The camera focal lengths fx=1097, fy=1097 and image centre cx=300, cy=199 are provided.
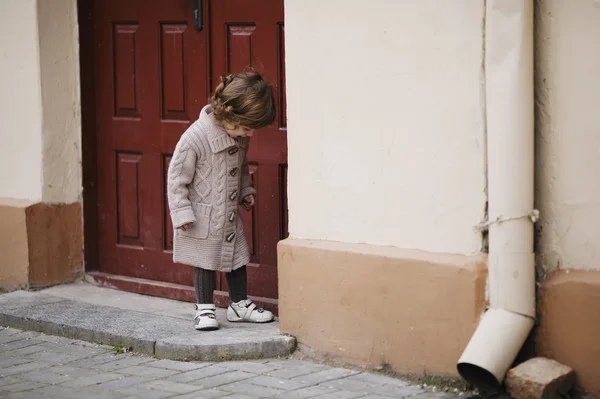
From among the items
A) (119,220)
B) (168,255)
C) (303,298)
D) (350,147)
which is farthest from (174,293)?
(350,147)

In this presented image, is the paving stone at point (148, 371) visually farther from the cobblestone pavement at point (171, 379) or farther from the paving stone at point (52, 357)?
the paving stone at point (52, 357)

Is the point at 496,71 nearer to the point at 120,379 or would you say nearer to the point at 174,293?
the point at 120,379

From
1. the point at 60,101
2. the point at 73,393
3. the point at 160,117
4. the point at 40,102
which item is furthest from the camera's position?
the point at 60,101

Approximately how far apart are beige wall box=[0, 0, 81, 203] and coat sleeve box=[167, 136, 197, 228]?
1675 mm

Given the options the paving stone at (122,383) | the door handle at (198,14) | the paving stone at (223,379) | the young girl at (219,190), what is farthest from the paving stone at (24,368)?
the door handle at (198,14)

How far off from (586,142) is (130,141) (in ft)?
11.4

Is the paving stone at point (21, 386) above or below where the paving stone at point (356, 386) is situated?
below

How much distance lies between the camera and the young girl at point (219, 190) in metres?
5.93

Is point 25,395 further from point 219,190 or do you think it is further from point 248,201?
point 248,201

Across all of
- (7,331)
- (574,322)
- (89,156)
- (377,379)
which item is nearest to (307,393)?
(377,379)

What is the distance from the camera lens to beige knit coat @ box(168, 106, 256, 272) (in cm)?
600

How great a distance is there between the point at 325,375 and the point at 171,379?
77cm

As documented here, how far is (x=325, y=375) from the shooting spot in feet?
18.0

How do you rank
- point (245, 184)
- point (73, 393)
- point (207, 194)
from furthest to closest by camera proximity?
point (245, 184) < point (207, 194) < point (73, 393)
